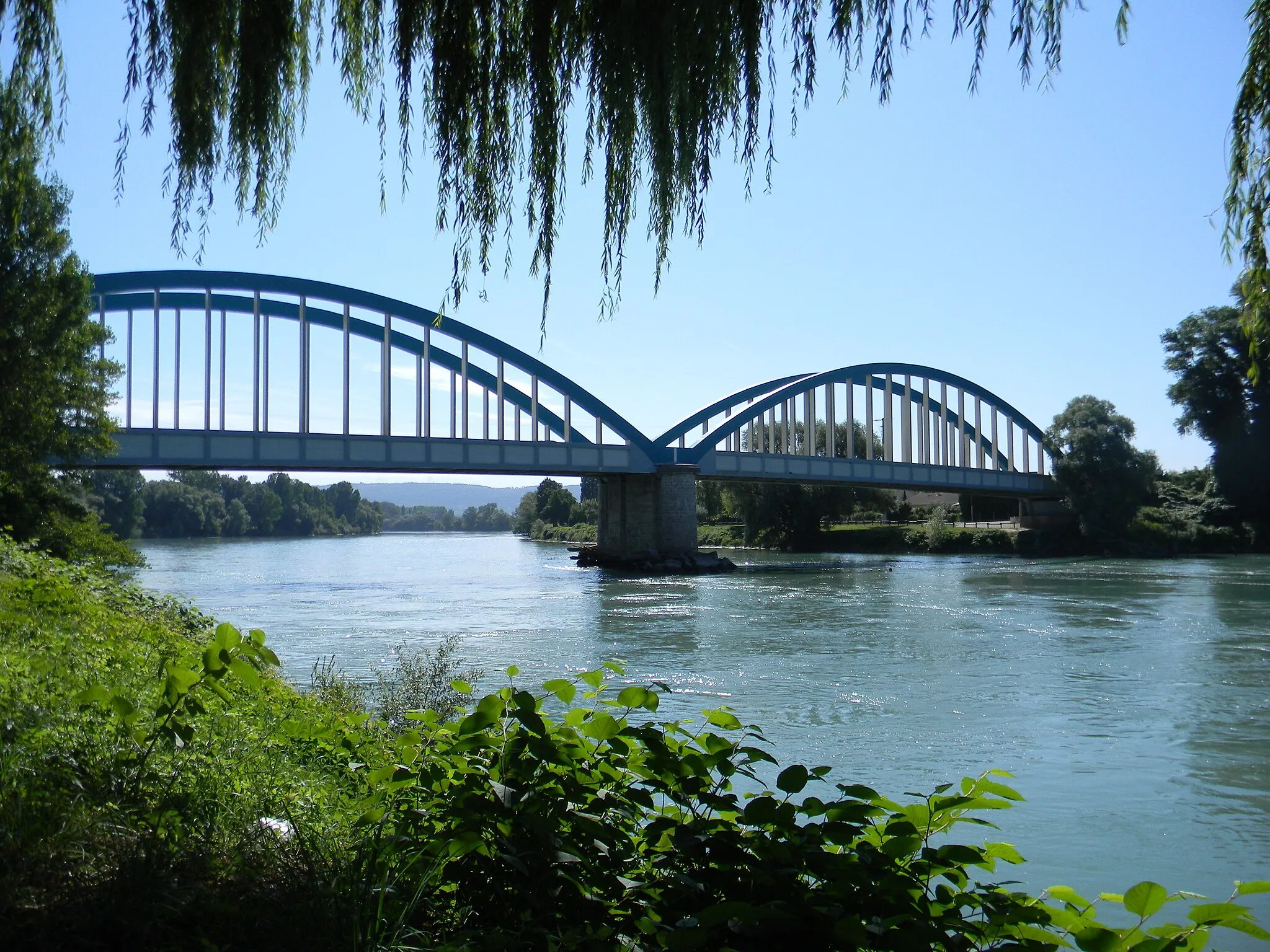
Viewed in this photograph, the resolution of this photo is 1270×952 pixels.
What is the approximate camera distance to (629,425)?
1828 inches

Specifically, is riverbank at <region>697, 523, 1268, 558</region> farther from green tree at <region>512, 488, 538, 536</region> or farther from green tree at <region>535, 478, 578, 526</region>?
green tree at <region>512, 488, 538, 536</region>

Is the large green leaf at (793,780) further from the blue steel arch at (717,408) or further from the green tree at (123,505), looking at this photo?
the green tree at (123,505)

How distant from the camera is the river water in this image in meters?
7.04

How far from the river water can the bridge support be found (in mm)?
7262

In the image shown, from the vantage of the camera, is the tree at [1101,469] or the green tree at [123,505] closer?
the tree at [1101,469]

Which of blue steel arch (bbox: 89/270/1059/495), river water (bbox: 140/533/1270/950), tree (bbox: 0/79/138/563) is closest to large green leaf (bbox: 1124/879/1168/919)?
river water (bbox: 140/533/1270/950)

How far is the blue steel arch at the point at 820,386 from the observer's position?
46969mm

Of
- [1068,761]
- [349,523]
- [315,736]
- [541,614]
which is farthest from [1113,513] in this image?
[349,523]

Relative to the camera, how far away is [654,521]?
45.8 meters

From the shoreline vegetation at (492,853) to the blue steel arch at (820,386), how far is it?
43282 mm

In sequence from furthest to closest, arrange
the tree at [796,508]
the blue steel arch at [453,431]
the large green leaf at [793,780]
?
the tree at [796,508] < the blue steel arch at [453,431] < the large green leaf at [793,780]

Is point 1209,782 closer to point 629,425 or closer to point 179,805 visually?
point 179,805

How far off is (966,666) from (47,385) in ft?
53.0

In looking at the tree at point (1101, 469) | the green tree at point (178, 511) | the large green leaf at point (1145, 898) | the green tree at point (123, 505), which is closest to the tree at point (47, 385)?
the large green leaf at point (1145, 898)
